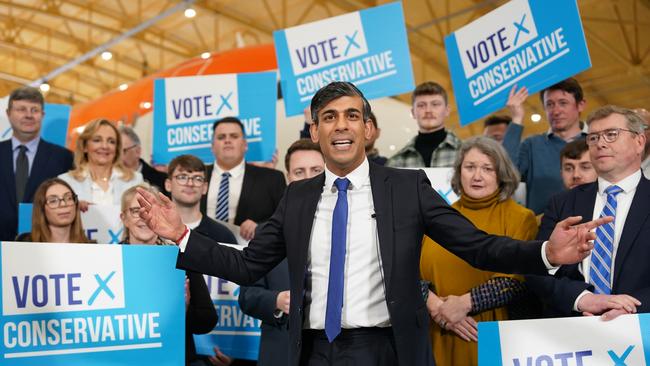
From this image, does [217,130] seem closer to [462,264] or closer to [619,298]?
[462,264]

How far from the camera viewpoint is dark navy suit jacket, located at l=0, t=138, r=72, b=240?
4.95 metres

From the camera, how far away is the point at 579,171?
3811mm

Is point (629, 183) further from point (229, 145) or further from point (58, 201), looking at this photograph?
point (58, 201)

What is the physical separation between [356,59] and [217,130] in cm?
A: 119

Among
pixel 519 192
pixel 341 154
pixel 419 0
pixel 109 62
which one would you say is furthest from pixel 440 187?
pixel 109 62

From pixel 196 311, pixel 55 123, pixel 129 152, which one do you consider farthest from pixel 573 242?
pixel 55 123

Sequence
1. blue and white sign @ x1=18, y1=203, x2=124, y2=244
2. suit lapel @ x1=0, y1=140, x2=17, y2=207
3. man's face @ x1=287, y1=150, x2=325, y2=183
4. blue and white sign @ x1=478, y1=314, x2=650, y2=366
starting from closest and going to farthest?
blue and white sign @ x1=478, y1=314, x2=650, y2=366, man's face @ x1=287, y1=150, x2=325, y2=183, blue and white sign @ x1=18, y1=203, x2=124, y2=244, suit lapel @ x1=0, y1=140, x2=17, y2=207

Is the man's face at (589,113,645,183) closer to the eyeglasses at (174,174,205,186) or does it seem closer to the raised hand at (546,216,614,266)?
the raised hand at (546,216,614,266)

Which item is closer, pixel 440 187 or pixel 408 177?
pixel 408 177

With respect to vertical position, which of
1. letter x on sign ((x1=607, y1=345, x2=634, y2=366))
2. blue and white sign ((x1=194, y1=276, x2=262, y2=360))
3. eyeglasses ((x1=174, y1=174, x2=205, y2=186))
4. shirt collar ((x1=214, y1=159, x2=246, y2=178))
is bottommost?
letter x on sign ((x1=607, y1=345, x2=634, y2=366))

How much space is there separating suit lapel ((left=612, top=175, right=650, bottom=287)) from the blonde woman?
10.6 feet

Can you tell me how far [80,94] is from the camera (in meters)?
28.2

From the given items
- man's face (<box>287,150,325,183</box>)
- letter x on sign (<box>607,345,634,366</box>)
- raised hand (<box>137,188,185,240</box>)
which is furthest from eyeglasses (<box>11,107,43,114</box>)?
letter x on sign (<box>607,345,634,366</box>)

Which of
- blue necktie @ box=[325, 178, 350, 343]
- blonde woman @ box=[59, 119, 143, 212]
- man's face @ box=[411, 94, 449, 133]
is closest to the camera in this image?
blue necktie @ box=[325, 178, 350, 343]
